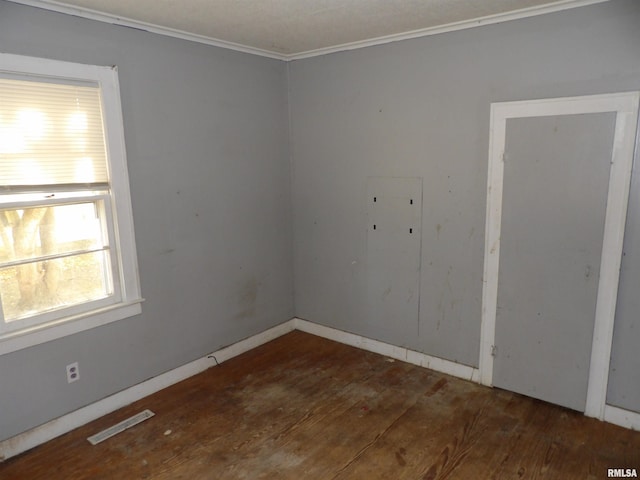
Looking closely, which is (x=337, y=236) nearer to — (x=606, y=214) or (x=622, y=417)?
(x=606, y=214)

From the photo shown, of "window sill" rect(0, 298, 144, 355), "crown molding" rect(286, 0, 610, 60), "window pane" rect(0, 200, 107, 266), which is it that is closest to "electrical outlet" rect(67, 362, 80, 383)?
"window sill" rect(0, 298, 144, 355)

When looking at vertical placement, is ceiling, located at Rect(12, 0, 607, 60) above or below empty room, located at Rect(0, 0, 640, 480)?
above

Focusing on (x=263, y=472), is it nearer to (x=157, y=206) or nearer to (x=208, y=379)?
(x=208, y=379)

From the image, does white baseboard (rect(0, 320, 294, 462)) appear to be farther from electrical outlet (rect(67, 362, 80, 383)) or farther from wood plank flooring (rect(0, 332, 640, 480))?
electrical outlet (rect(67, 362, 80, 383))

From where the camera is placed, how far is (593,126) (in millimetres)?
2508

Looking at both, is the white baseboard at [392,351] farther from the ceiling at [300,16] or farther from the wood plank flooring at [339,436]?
the ceiling at [300,16]

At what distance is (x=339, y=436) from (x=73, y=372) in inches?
65.5

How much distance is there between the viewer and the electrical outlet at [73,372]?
267 cm

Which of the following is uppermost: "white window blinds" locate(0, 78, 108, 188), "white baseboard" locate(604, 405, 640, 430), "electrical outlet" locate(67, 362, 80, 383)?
"white window blinds" locate(0, 78, 108, 188)

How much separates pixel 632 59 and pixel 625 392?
6.23 feet

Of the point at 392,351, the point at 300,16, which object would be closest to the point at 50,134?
the point at 300,16

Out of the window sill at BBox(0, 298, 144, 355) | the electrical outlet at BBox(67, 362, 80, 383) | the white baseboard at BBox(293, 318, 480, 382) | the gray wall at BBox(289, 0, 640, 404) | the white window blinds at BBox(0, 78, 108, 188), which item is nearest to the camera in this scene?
the white window blinds at BBox(0, 78, 108, 188)

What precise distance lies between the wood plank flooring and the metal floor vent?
45 millimetres

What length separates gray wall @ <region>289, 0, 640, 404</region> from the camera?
2533mm
